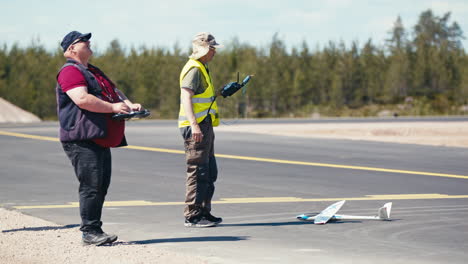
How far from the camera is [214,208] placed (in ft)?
37.2

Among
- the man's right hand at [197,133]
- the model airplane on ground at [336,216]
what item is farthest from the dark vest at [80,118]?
the model airplane on ground at [336,216]

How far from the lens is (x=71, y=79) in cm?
800

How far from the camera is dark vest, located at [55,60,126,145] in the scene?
315 inches

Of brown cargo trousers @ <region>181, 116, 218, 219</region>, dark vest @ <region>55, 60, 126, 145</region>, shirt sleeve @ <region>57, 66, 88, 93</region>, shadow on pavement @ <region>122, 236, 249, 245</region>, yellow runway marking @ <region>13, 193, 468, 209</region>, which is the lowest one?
yellow runway marking @ <region>13, 193, 468, 209</region>

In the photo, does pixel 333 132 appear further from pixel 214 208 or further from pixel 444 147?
pixel 214 208

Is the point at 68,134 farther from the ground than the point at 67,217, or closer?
farther from the ground

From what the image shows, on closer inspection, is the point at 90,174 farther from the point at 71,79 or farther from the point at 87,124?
the point at 71,79

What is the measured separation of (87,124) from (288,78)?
6705 cm

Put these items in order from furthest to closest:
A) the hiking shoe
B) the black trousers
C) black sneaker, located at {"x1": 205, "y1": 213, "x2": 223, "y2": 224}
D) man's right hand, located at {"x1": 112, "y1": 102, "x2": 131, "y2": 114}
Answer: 1. black sneaker, located at {"x1": 205, "y1": 213, "x2": 223, "y2": 224}
2. the hiking shoe
3. the black trousers
4. man's right hand, located at {"x1": 112, "y1": 102, "x2": 131, "y2": 114}

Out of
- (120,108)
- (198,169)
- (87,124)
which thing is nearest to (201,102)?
(198,169)

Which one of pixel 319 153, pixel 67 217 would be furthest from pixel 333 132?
pixel 67 217

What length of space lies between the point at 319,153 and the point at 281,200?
10304 millimetres

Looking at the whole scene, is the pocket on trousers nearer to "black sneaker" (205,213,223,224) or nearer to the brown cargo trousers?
the brown cargo trousers

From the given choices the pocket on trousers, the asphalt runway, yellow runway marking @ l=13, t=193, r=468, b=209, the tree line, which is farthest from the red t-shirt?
the tree line
